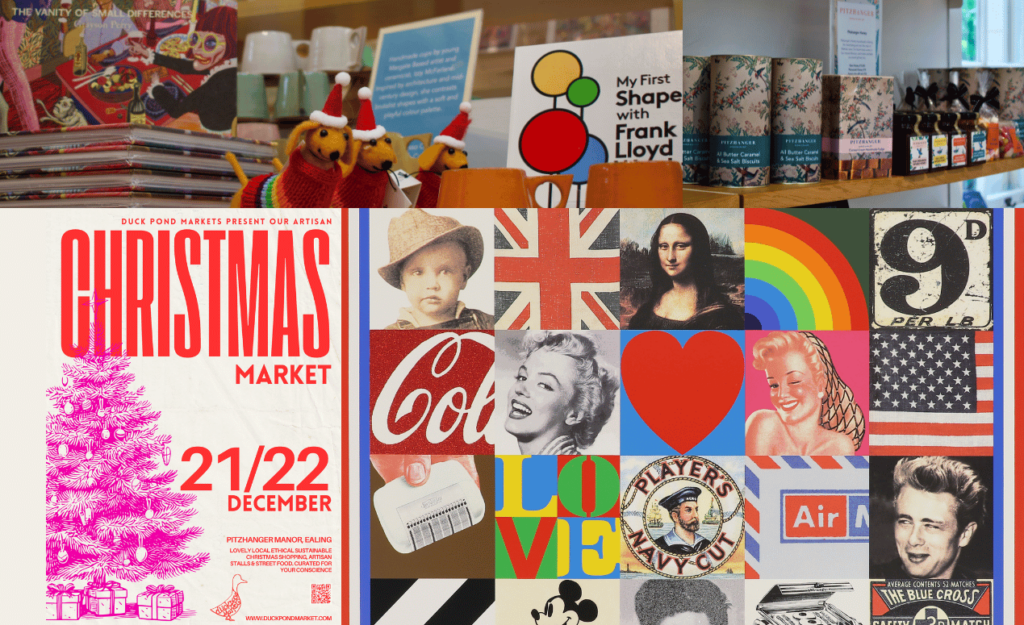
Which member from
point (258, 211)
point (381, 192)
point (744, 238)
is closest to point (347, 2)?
point (381, 192)

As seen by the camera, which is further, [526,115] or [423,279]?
[526,115]

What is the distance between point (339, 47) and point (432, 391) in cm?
105

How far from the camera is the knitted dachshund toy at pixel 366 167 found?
0.86 metres

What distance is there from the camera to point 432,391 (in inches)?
23.3

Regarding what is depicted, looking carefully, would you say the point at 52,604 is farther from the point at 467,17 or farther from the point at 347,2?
the point at 347,2

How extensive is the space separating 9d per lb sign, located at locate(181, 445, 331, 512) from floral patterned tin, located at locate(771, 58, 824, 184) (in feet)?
3.22

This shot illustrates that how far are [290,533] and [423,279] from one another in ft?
0.70

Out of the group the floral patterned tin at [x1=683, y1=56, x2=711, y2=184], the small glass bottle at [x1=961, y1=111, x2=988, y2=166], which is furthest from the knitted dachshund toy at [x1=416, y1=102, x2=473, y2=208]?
the small glass bottle at [x1=961, y1=111, x2=988, y2=166]

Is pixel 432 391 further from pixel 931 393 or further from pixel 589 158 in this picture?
pixel 589 158

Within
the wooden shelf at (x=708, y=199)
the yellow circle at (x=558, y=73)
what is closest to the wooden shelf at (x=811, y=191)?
the wooden shelf at (x=708, y=199)

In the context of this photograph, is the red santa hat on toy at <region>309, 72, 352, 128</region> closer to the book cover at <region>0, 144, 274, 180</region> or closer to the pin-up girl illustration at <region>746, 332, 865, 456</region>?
the book cover at <region>0, 144, 274, 180</region>

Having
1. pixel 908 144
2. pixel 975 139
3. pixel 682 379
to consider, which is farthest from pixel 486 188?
pixel 975 139

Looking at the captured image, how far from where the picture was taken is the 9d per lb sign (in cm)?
60

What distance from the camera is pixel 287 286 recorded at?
0.59m
